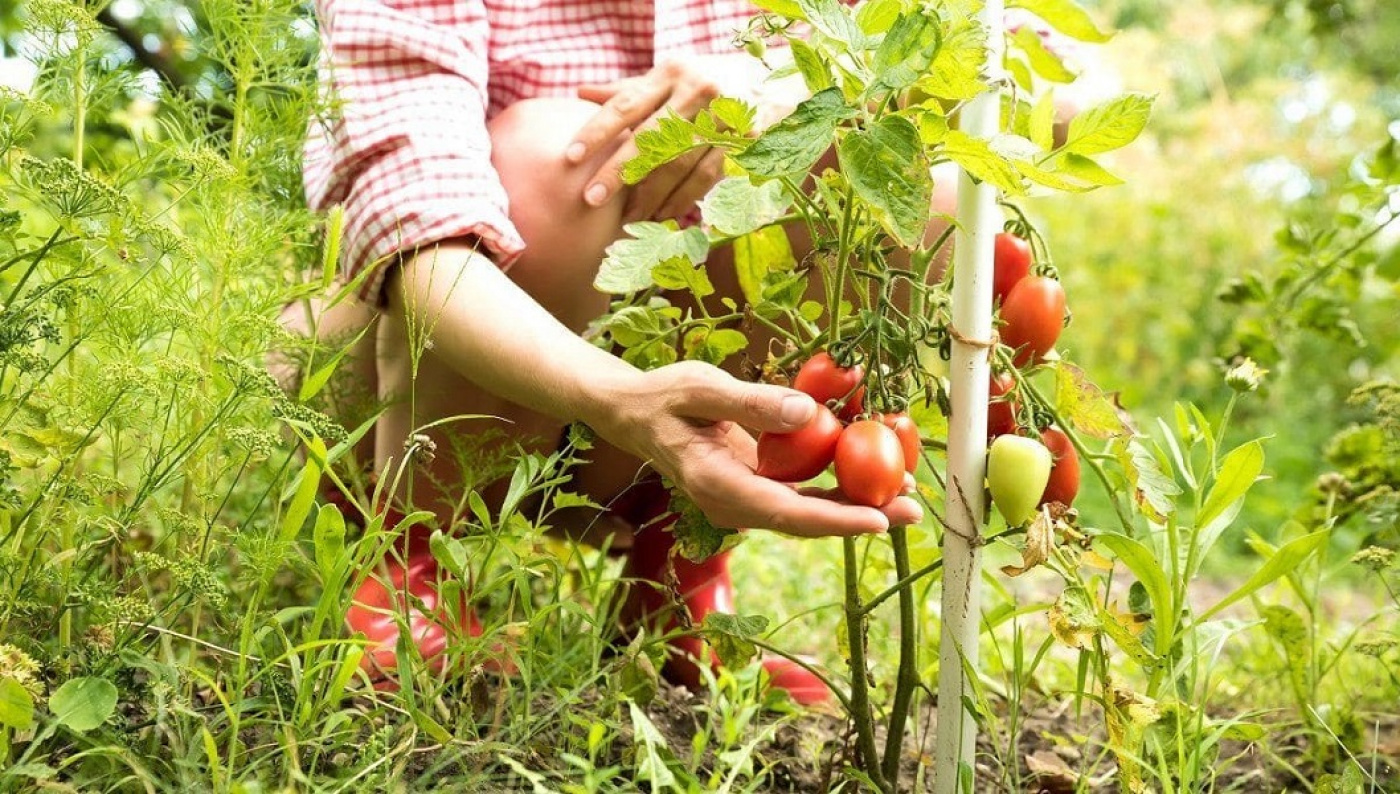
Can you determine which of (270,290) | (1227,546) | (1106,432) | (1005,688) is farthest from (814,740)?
(1227,546)

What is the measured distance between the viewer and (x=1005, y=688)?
142 centimetres

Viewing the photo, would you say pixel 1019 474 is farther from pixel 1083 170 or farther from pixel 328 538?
pixel 328 538

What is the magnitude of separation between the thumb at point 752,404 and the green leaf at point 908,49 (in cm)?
22

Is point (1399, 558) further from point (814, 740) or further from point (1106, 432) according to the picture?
point (814, 740)

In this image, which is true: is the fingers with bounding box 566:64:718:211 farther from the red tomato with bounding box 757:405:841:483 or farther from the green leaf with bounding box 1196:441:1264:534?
the green leaf with bounding box 1196:441:1264:534

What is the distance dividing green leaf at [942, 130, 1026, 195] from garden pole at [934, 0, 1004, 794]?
0.26ft

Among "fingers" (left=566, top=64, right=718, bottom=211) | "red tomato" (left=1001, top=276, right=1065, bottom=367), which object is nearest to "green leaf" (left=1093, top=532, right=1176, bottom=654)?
"red tomato" (left=1001, top=276, right=1065, bottom=367)

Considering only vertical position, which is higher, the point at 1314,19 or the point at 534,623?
the point at 1314,19

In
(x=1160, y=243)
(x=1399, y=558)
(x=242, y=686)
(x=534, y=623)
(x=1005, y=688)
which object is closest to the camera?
(x=242, y=686)

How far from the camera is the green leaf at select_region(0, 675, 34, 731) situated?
88 centimetres

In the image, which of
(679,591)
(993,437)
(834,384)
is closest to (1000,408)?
(993,437)

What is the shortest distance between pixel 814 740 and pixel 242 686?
0.57 metres

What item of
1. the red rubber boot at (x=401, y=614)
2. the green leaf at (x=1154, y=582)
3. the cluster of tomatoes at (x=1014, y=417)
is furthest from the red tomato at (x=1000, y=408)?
the red rubber boot at (x=401, y=614)

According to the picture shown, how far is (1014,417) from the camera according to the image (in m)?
1.02
